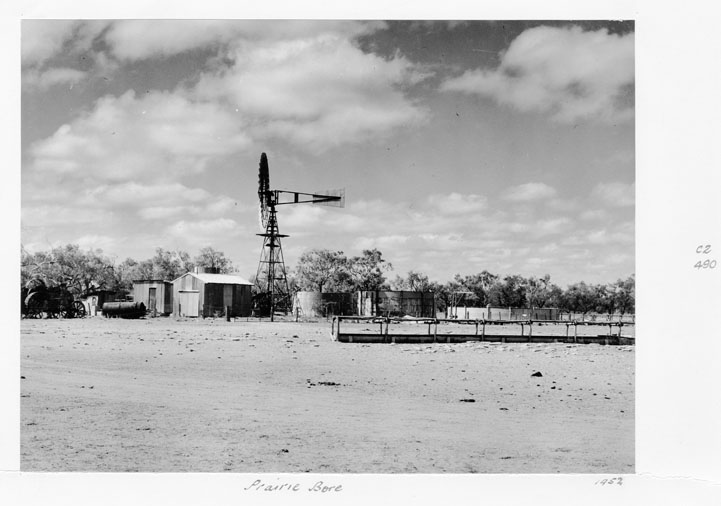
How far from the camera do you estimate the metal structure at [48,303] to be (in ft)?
146

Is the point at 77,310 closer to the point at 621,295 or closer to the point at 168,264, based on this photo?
the point at 168,264

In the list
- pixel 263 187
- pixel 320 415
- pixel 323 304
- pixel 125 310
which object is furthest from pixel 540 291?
pixel 320 415

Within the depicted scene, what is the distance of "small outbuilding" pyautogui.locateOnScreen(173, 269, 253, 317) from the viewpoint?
52.6 meters

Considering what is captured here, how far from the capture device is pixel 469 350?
24203 mm

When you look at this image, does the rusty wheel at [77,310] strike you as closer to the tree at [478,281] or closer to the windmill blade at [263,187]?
the windmill blade at [263,187]
